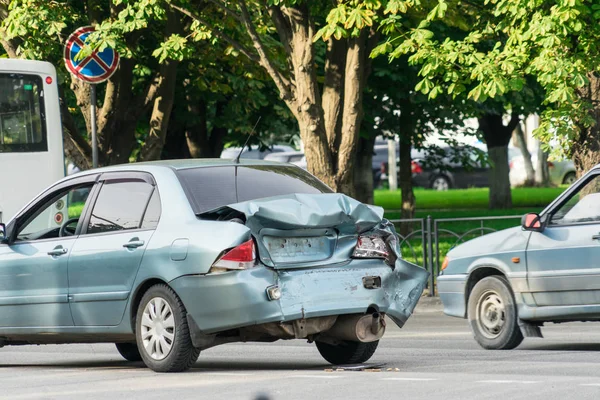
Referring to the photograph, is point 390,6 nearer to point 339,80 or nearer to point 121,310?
point 339,80

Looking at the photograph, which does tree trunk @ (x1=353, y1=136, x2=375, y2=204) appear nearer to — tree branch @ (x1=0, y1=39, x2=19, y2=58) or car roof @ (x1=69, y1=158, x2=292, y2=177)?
tree branch @ (x1=0, y1=39, x2=19, y2=58)

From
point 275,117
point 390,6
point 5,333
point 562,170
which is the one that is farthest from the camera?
point 562,170

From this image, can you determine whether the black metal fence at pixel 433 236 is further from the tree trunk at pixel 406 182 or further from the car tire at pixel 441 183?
the car tire at pixel 441 183

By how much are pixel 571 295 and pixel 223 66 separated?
1511 centimetres

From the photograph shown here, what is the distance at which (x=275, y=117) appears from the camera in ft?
94.7

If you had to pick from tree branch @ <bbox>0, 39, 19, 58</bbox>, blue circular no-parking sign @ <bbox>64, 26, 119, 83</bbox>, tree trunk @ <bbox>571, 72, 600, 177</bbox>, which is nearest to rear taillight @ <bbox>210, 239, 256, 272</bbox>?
tree trunk @ <bbox>571, 72, 600, 177</bbox>

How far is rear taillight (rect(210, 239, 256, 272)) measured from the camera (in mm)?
9125

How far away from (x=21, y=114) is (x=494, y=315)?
8.46 m

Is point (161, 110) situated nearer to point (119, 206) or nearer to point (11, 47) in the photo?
point (11, 47)

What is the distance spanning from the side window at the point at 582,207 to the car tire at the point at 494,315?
2.62ft

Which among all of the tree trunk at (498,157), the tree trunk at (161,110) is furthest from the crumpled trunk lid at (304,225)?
the tree trunk at (498,157)

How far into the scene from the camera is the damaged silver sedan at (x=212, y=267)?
9.20 m

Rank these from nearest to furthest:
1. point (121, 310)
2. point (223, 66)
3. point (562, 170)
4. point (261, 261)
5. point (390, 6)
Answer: point (261, 261), point (121, 310), point (390, 6), point (223, 66), point (562, 170)

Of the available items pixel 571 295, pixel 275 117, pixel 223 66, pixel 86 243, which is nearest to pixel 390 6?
pixel 571 295
